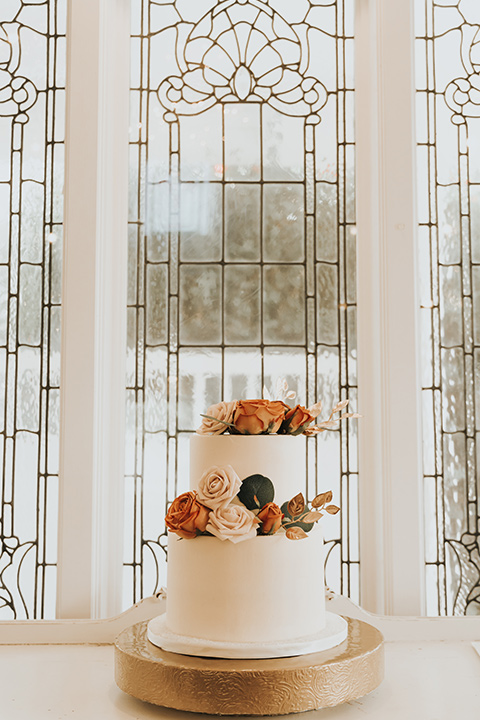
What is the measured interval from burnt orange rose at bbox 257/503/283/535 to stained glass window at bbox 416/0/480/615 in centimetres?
70

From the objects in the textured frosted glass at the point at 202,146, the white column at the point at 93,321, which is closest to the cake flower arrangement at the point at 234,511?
the white column at the point at 93,321

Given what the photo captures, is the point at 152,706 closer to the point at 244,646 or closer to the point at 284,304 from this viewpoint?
the point at 244,646

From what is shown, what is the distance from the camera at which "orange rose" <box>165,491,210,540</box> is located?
130 cm

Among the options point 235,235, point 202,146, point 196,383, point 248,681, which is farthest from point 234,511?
point 202,146

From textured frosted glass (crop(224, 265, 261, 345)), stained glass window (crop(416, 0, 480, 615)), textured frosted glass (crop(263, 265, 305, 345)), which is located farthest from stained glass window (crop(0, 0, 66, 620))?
stained glass window (crop(416, 0, 480, 615))

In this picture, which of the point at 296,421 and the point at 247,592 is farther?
the point at 296,421

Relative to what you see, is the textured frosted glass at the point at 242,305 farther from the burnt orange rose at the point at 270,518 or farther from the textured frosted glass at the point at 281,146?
the burnt orange rose at the point at 270,518

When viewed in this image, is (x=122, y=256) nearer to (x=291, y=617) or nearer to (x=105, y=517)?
(x=105, y=517)

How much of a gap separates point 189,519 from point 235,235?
0.91m

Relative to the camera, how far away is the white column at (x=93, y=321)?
179cm

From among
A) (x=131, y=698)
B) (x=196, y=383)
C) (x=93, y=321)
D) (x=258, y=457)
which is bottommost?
(x=131, y=698)

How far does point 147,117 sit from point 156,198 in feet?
0.76

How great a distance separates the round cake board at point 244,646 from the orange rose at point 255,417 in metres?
0.38

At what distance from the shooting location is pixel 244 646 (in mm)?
1261
